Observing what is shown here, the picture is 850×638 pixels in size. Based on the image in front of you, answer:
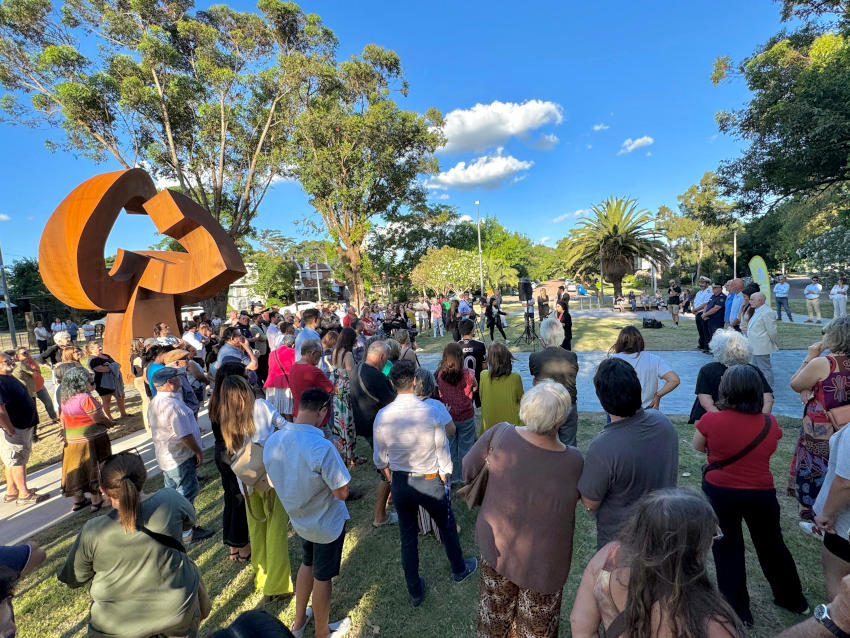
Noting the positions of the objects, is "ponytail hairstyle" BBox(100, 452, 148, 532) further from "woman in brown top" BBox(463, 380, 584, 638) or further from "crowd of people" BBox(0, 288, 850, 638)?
"woman in brown top" BBox(463, 380, 584, 638)

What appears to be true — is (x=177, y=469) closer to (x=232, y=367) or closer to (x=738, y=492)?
(x=232, y=367)

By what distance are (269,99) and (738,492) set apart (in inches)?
853

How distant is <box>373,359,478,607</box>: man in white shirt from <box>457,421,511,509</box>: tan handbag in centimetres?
54

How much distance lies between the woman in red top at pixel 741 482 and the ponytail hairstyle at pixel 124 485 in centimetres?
308

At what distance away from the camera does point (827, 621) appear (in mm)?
1113

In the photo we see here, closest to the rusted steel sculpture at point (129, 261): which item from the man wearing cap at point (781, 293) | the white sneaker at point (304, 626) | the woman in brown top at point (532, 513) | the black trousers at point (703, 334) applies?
the white sneaker at point (304, 626)

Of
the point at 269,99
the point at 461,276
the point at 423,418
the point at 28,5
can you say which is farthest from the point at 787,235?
the point at 28,5

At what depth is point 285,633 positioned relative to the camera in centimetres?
82

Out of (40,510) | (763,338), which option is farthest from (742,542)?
(40,510)

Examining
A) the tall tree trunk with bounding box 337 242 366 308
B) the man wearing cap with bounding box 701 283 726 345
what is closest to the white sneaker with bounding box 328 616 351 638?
the man wearing cap with bounding box 701 283 726 345

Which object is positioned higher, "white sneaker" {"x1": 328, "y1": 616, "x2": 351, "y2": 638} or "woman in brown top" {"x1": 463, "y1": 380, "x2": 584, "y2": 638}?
"woman in brown top" {"x1": 463, "y1": 380, "x2": 584, "y2": 638}

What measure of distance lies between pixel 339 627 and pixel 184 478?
6.70ft

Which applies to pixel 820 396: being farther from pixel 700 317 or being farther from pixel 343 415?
pixel 700 317

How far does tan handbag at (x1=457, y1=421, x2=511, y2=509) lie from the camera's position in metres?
2.14
